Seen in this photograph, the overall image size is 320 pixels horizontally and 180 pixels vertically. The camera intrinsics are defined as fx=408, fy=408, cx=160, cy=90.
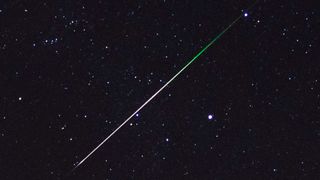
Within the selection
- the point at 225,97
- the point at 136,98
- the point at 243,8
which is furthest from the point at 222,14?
the point at 136,98

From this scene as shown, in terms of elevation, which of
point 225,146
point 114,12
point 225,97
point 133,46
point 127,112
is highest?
point 114,12

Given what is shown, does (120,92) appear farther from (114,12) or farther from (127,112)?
(114,12)

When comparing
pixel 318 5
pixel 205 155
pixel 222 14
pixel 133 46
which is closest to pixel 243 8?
pixel 222 14

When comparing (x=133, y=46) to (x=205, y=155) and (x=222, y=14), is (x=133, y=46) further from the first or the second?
(x=205, y=155)

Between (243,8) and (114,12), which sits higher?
(114,12)

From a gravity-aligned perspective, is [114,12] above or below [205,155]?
above
